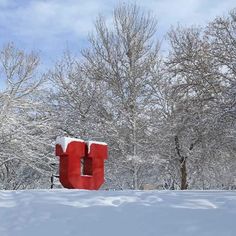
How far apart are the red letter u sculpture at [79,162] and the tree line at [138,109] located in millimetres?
6829

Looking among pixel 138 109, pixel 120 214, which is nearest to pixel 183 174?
pixel 138 109

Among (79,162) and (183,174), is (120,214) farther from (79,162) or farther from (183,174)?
(183,174)

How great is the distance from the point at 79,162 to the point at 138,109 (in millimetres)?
9692

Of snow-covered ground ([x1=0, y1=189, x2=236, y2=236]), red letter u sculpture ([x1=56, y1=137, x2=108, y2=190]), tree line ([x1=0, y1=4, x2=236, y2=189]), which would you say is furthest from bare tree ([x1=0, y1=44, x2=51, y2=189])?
snow-covered ground ([x1=0, y1=189, x2=236, y2=236])

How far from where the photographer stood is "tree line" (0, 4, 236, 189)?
20.8 metres

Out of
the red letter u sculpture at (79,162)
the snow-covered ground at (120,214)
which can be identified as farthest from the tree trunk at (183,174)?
the snow-covered ground at (120,214)

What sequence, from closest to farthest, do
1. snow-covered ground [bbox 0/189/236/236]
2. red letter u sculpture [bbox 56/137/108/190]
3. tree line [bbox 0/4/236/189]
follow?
snow-covered ground [bbox 0/189/236/236] → red letter u sculpture [bbox 56/137/108/190] → tree line [bbox 0/4/236/189]

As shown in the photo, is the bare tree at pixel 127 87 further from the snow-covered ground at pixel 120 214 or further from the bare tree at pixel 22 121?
the snow-covered ground at pixel 120 214

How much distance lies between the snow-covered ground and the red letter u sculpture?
6.22 metres

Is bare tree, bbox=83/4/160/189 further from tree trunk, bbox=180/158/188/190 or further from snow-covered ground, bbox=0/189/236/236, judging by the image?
snow-covered ground, bbox=0/189/236/236

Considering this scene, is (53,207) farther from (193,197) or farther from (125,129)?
(125,129)

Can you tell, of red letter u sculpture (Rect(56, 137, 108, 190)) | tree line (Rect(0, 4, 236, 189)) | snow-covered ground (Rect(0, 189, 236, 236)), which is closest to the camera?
snow-covered ground (Rect(0, 189, 236, 236))

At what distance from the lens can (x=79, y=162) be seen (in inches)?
544

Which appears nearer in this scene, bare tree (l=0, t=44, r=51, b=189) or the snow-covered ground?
the snow-covered ground
